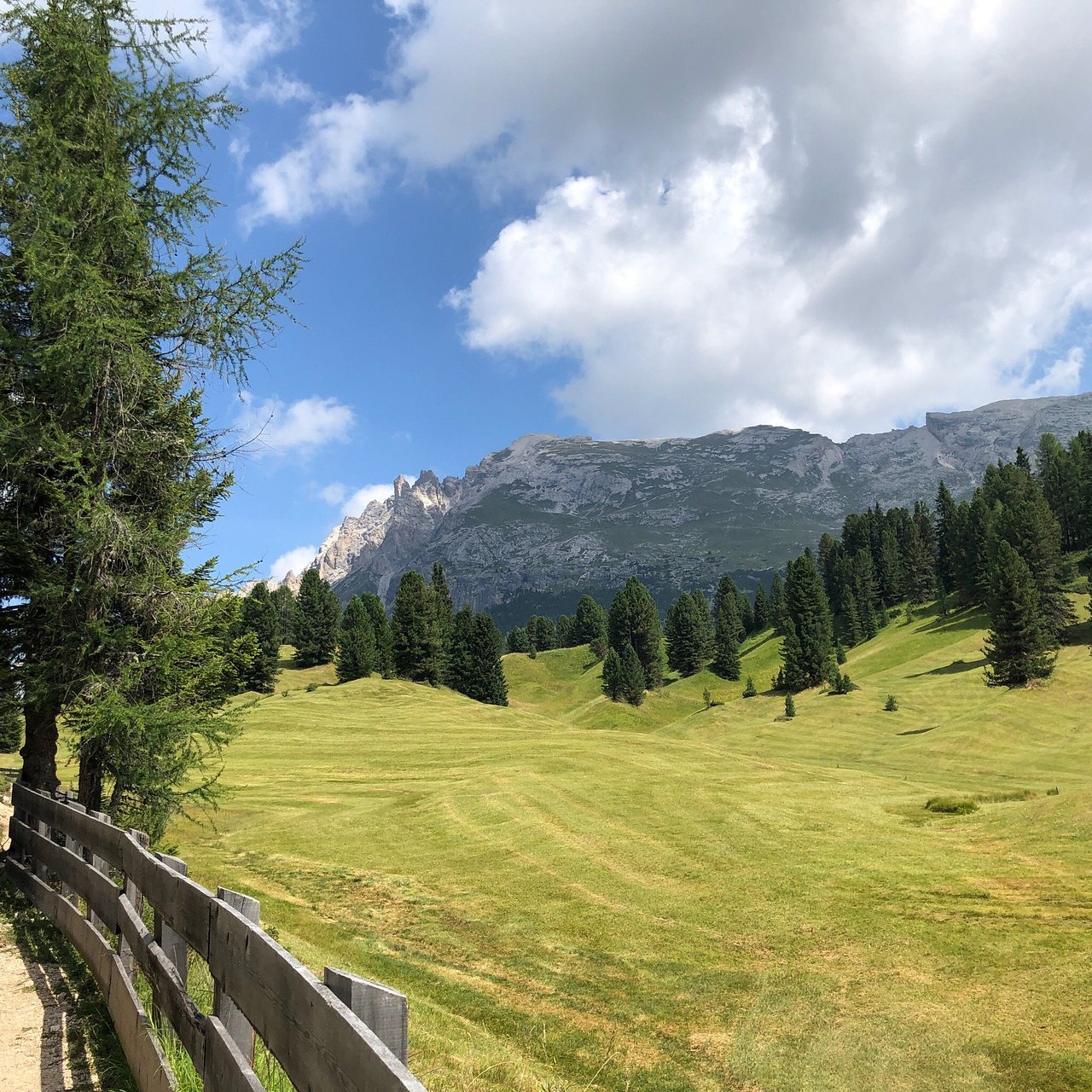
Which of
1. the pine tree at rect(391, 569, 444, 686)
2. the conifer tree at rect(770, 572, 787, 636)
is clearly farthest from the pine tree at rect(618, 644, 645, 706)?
the conifer tree at rect(770, 572, 787, 636)

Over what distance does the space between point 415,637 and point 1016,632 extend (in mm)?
66837

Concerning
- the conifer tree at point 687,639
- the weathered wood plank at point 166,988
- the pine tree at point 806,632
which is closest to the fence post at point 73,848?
the weathered wood plank at point 166,988

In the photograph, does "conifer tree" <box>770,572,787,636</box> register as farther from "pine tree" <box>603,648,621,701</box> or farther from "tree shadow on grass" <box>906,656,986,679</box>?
"tree shadow on grass" <box>906,656,986,679</box>

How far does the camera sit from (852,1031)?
1062 cm

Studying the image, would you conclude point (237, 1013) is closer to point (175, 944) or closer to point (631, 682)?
point (175, 944)

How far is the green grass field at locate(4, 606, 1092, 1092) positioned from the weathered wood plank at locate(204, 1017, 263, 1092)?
3.95 meters

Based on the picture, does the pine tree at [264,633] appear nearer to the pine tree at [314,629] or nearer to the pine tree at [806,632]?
the pine tree at [314,629]

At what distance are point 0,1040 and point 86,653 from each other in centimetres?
872

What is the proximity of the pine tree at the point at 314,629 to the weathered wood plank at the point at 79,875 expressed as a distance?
10021 centimetres

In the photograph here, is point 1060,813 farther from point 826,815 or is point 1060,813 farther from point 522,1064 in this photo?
point 522,1064

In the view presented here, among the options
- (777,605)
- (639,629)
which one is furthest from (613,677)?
(777,605)

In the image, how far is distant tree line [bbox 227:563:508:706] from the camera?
3762 inches

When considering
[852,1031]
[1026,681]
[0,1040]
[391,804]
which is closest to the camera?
[0,1040]

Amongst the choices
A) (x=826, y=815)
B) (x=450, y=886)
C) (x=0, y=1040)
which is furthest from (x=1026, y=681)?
(x=0, y=1040)
